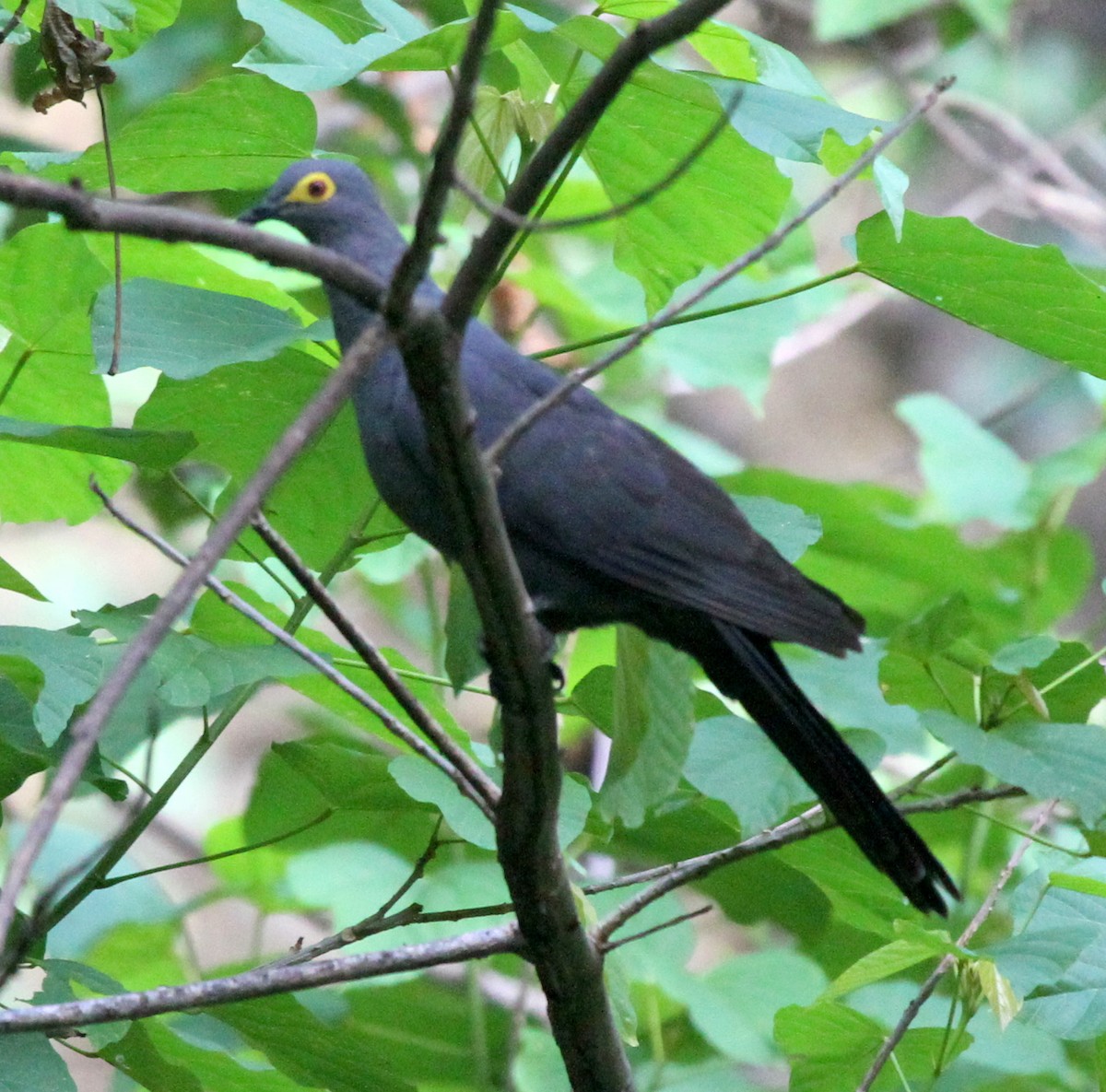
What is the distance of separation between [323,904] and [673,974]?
0.79m

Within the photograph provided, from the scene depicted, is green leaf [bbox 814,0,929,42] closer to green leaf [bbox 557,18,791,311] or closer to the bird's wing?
green leaf [bbox 557,18,791,311]

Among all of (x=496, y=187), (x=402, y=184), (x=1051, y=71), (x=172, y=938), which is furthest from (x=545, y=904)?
(x=1051, y=71)

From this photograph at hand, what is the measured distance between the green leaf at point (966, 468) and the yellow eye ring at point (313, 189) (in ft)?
6.48

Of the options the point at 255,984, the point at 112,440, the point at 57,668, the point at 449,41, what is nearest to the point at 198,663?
the point at 57,668

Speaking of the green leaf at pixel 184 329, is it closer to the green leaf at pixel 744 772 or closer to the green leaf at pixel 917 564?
the green leaf at pixel 744 772

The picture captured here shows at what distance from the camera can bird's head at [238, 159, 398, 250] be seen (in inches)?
109

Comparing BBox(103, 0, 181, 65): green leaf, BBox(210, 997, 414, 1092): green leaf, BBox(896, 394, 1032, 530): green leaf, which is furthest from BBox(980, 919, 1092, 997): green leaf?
BBox(103, 0, 181, 65): green leaf

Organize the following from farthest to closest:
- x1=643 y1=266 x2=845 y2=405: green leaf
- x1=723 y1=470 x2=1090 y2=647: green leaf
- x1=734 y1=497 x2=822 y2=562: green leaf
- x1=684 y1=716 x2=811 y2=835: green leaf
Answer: x1=643 y1=266 x2=845 y2=405: green leaf, x1=723 y1=470 x2=1090 y2=647: green leaf, x1=734 y1=497 x2=822 y2=562: green leaf, x1=684 y1=716 x2=811 y2=835: green leaf

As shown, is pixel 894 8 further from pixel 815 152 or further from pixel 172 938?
pixel 172 938

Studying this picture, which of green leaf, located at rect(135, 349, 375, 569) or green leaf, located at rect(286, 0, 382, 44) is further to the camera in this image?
green leaf, located at rect(286, 0, 382, 44)

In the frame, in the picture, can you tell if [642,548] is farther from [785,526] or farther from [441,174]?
[441,174]

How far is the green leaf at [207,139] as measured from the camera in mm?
2271

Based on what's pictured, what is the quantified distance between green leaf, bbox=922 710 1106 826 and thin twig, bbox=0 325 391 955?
1.31 m

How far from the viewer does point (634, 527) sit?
2.54 metres
